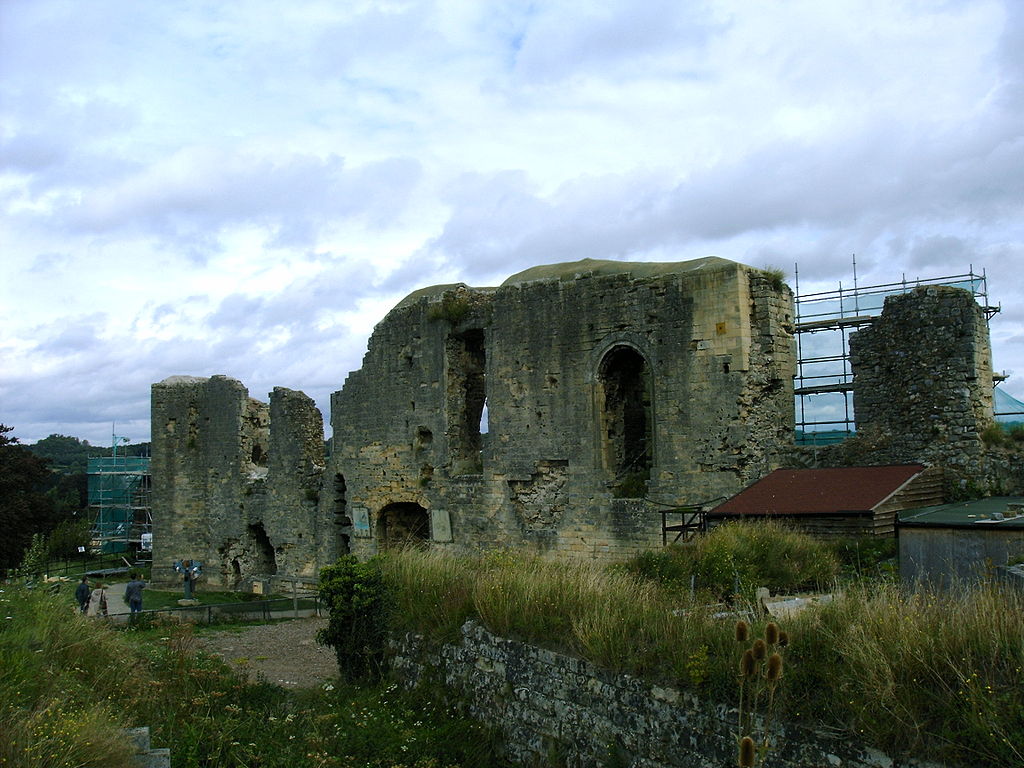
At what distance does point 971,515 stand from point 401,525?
12.1 metres

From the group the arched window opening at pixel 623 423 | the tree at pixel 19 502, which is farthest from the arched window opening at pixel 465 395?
the tree at pixel 19 502

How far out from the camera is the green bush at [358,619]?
9.27 m

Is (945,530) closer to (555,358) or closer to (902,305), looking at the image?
(902,305)

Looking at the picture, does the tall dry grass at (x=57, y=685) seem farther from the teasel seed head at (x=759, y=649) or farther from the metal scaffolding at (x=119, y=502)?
the metal scaffolding at (x=119, y=502)

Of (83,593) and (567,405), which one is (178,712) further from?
(567,405)

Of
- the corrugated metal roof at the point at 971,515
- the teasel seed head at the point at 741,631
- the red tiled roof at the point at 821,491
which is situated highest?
the red tiled roof at the point at 821,491

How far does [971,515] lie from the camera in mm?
9406

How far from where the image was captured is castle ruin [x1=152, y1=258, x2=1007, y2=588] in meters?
12.7

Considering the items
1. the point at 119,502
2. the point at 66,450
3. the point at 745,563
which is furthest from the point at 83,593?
the point at 66,450

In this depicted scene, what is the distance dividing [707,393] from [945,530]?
5.48m

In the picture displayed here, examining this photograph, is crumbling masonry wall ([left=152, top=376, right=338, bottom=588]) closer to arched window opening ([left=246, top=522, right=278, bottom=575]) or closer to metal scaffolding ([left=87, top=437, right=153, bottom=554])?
arched window opening ([left=246, top=522, right=278, bottom=575])

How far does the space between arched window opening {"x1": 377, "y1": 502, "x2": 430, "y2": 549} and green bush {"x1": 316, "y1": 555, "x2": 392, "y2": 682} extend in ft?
29.7

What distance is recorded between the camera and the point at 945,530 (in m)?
8.88

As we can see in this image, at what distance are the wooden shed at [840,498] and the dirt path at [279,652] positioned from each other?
5148 millimetres
